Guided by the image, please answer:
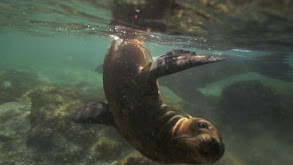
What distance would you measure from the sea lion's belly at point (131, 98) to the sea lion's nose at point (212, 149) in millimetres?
1509

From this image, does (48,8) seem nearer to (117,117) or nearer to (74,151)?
(74,151)

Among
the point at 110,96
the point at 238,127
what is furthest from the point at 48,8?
the point at 238,127

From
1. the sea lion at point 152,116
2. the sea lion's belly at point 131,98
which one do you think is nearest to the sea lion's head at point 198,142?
the sea lion at point 152,116

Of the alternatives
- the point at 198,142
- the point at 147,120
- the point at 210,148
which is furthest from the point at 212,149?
the point at 147,120

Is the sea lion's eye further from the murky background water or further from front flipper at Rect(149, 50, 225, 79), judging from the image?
the murky background water

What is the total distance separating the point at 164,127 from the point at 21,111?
34.9 ft

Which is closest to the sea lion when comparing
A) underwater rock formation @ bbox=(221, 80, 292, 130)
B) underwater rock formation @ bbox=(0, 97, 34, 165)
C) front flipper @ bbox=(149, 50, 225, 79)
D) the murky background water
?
front flipper @ bbox=(149, 50, 225, 79)

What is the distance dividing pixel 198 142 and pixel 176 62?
1893 mm

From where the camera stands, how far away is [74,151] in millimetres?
9781

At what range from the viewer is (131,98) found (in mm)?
5359

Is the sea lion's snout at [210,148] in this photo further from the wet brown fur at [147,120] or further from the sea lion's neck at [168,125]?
the sea lion's neck at [168,125]

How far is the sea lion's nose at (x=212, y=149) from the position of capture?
3.33 metres

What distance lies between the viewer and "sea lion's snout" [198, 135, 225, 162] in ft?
10.9

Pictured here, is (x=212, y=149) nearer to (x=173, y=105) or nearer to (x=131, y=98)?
(x=131, y=98)
